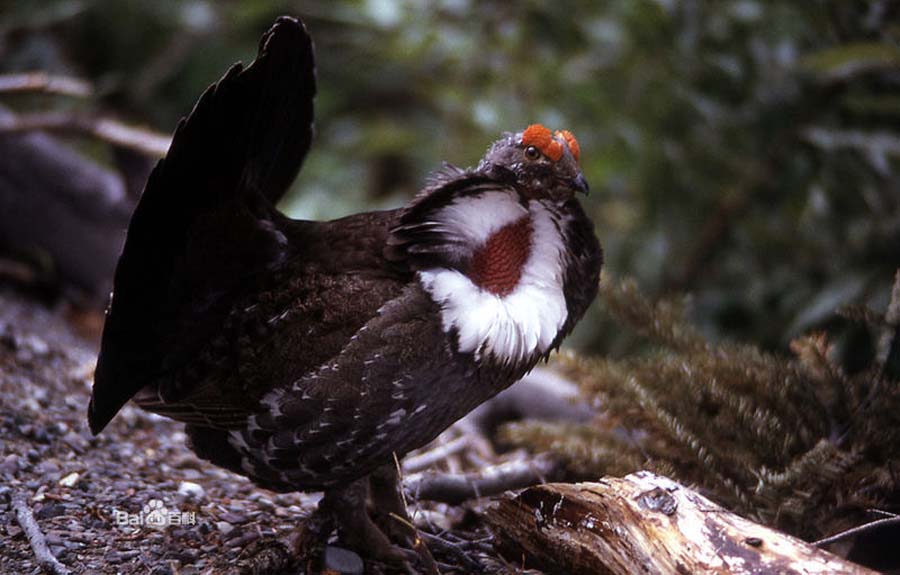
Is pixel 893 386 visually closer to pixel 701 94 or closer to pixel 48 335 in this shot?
pixel 701 94

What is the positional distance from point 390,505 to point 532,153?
1.28 m

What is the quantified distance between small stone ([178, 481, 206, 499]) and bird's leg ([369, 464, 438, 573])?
62 centimetres

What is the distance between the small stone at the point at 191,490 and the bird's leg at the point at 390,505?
2.02ft

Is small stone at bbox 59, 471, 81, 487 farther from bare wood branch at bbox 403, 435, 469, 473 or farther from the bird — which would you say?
bare wood branch at bbox 403, 435, 469, 473

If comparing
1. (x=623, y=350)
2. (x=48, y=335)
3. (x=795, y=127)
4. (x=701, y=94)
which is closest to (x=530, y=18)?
(x=701, y=94)

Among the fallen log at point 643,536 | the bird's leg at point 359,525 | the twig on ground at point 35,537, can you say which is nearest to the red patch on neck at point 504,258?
the fallen log at point 643,536

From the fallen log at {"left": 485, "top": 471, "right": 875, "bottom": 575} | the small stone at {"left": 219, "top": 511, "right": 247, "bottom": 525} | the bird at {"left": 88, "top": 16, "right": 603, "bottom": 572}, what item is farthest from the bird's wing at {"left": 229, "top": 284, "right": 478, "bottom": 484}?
the small stone at {"left": 219, "top": 511, "right": 247, "bottom": 525}

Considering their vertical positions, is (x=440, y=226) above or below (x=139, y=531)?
above

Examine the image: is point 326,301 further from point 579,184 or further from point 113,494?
point 113,494

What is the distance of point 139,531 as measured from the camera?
3092 millimetres

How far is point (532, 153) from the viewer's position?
9.81 ft

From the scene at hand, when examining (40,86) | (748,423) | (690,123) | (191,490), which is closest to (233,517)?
(191,490)

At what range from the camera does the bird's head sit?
2975 mm

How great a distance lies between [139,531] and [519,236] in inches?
58.7
